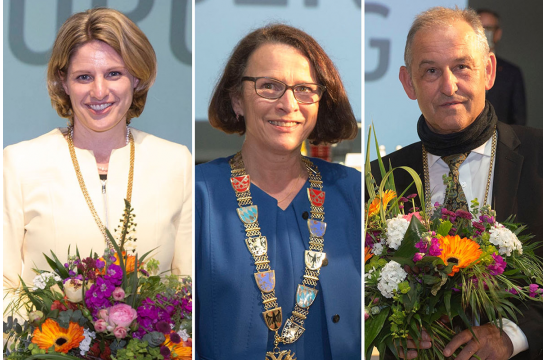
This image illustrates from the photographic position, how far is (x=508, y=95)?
2.43m

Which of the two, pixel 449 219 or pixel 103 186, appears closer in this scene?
pixel 449 219

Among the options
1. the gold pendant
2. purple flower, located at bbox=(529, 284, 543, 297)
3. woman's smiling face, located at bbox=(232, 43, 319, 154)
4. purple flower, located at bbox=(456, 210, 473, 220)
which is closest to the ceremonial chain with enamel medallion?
the gold pendant

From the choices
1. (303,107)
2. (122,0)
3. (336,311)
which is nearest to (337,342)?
(336,311)

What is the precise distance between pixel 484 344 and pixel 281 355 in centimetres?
73

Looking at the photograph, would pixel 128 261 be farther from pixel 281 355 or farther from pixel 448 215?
pixel 448 215

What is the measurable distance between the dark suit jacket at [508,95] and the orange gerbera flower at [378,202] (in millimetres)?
550

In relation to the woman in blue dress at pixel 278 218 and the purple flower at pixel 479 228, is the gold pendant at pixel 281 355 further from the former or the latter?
the purple flower at pixel 479 228

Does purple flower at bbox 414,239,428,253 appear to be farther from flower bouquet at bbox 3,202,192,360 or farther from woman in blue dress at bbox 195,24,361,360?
flower bouquet at bbox 3,202,192,360

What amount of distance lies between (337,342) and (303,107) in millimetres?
898

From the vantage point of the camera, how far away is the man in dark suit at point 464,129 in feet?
7.66

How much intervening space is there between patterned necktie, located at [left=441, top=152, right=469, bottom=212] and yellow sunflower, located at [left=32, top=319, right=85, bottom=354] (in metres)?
1.44

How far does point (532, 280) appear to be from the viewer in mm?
2279

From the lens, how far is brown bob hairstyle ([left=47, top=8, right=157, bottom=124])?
92.7 inches

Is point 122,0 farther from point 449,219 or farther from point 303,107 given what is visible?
point 449,219
